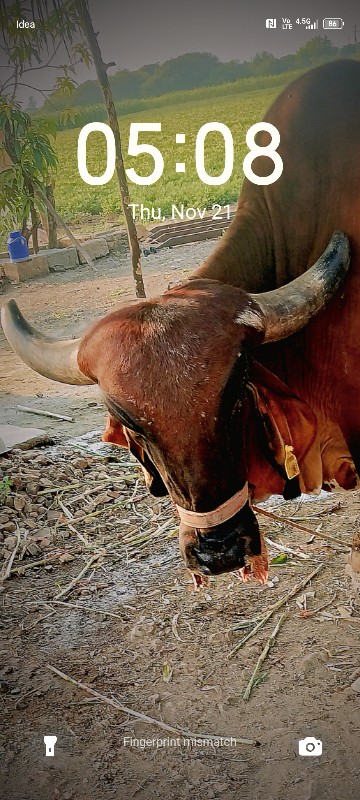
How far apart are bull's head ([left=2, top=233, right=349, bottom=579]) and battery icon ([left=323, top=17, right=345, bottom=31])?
822mm

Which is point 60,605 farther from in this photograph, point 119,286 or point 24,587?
point 119,286

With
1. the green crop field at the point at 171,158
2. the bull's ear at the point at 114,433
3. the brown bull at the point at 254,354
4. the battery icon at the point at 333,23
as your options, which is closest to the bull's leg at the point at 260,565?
the brown bull at the point at 254,354

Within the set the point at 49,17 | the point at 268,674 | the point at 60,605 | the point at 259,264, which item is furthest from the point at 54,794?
the point at 49,17

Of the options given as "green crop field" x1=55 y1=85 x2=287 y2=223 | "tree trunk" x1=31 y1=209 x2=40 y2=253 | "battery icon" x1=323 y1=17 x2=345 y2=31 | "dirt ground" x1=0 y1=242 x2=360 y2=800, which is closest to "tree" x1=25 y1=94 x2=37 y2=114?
"green crop field" x1=55 y1=85 x2=287 y2=223

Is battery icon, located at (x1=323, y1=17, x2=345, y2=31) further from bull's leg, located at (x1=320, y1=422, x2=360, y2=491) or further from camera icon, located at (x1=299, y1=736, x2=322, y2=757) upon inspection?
camera icon, located at (x1=299, y1=736, x2=322, y2=757)

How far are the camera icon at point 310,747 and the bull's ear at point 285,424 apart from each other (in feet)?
2.30

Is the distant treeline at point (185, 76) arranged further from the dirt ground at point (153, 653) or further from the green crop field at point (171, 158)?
the dirt ground at point (153, 653)

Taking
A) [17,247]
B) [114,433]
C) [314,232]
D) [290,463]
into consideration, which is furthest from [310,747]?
[17,247]

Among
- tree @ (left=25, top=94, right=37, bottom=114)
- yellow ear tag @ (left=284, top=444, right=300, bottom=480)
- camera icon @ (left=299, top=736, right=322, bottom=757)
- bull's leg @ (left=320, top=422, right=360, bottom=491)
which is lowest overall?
camera icon @ (left=299, top=736, right=322, bottom=757)

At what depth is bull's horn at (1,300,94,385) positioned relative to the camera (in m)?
2.13

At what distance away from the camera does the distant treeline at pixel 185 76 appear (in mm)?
2799

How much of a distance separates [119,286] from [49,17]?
11.0 ft

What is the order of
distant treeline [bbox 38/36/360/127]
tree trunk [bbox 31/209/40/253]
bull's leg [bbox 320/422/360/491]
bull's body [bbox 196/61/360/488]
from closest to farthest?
bull's body [bbox 196/61/360/488]
bull's leg [bbox 320/422/360/491]
distant treeline [bbox 38/36/360/127]
tree trunk [bbox 31/209/40/253]

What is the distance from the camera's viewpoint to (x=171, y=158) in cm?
650
